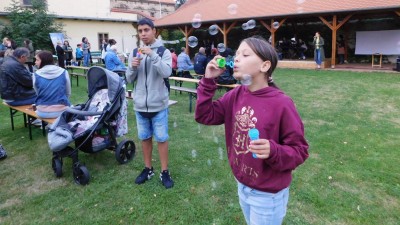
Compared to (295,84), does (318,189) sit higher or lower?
lower

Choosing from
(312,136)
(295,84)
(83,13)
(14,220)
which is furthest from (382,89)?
(83,13)

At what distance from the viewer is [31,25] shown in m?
20.8

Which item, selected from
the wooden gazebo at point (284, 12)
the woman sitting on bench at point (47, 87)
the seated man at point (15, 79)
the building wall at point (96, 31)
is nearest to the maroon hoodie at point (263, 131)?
the woman sitting on bench at point (47, 87)

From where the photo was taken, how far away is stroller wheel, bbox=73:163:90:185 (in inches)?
140

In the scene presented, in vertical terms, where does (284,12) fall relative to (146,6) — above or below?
below

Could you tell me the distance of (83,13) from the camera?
26516mm

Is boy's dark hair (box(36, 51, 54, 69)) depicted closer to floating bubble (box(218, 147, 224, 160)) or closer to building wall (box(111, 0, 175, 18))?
floating bubble (box(218, 147, 224, 160))

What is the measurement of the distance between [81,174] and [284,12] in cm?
1508

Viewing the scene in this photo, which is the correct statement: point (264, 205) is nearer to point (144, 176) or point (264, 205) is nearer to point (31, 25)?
point (144, 176)

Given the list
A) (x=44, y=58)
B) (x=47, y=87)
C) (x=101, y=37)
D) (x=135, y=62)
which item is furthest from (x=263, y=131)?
(x=101, y=37)

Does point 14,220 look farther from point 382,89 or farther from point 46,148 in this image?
point 382,89

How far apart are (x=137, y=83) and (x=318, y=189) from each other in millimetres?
2263

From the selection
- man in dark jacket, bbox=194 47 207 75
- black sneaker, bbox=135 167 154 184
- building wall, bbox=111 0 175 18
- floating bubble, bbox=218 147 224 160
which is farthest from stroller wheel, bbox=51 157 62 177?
building wall, bbox=111 0 175 18

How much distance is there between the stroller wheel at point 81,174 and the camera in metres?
3.57
